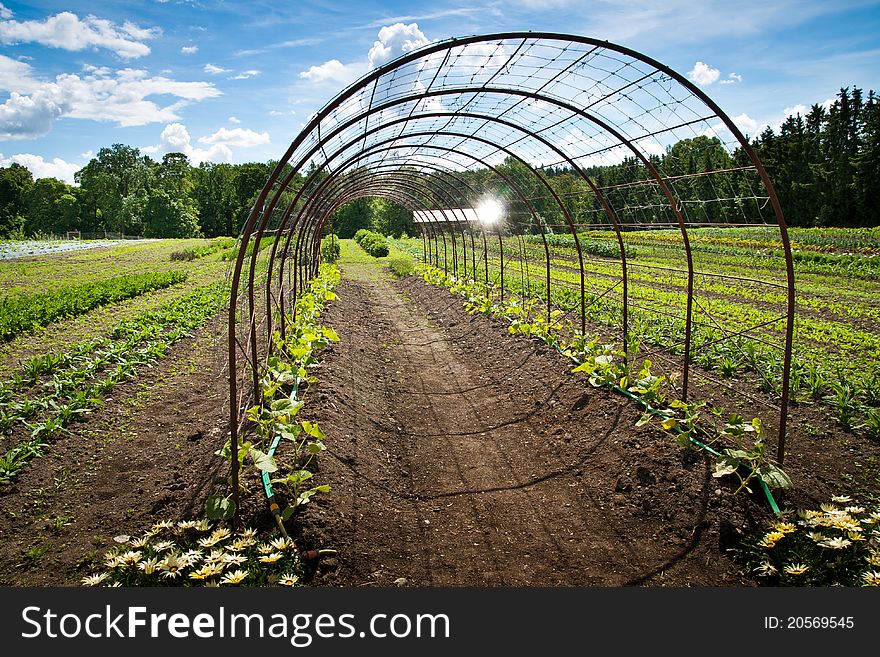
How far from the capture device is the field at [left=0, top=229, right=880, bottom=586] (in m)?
3.84

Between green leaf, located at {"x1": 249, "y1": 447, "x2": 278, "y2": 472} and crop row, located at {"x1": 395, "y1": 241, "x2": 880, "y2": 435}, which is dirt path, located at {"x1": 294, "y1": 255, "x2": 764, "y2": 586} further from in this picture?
crop row, located at {"x1": 395, "y1": 241, "x2": 880, "y2": 435}

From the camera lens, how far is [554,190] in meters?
12.0

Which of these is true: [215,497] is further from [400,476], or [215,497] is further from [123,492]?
[400,476]

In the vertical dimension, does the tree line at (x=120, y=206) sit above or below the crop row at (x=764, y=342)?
above

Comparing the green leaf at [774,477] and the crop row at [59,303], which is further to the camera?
the crop row at [59,303]

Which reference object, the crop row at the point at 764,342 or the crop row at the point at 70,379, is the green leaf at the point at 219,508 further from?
the crop row at the point at 764,342

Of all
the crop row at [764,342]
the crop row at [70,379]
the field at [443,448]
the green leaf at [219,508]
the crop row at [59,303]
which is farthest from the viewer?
the crop row at [59,303]

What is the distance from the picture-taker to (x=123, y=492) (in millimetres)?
4590

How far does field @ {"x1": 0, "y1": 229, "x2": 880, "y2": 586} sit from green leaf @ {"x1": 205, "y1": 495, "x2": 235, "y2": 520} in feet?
0.81

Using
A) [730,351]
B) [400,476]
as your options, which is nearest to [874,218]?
[730,351]

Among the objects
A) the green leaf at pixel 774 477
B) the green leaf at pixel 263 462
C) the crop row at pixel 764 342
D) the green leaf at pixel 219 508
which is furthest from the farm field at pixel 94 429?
the crop row at pixel 764 342

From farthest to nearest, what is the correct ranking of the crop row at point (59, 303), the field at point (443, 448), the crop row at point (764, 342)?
the crop row at point (59, 303) → the crop row at point (764, 342) → the field at point (443, 448)

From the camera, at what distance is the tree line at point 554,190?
1035 centimetres

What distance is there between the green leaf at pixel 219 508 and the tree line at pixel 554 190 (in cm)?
441
